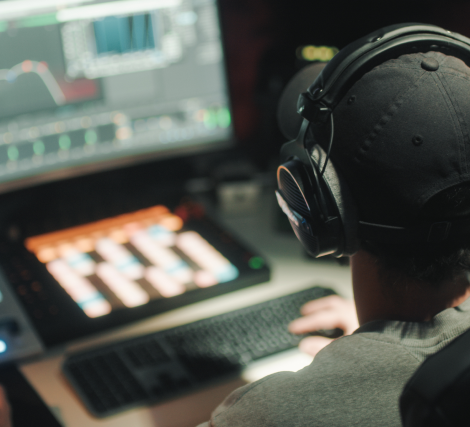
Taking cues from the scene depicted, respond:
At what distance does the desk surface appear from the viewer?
72cm

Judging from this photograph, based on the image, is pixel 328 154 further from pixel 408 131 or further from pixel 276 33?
pixel 276 33

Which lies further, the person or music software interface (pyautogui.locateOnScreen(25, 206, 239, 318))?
music software interface (pyautogui.locateOnScreen(25, 206, 239, 318))

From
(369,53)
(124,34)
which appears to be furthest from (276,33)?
(369,53)

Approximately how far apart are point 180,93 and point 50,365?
2.19 ft

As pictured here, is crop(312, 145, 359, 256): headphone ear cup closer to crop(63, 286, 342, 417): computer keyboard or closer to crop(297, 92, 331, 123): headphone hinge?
crop(297, 92, 331, 123): headphone hinge

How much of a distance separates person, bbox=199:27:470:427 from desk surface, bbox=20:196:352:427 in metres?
0.20

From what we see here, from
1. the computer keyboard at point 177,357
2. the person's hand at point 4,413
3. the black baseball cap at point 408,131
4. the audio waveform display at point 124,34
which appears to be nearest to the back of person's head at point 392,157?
the black baseball cap at point 408,131

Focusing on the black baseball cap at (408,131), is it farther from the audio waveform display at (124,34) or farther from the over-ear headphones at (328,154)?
the audio waveform display at (124,34)

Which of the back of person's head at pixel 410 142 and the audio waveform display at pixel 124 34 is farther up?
the audio waveform display at pixel 124 34

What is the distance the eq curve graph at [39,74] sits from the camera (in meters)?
1.07

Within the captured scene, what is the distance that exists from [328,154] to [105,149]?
77 centimetres

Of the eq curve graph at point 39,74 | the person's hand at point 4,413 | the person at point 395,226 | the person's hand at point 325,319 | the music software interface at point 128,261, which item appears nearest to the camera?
the person at point 395,226

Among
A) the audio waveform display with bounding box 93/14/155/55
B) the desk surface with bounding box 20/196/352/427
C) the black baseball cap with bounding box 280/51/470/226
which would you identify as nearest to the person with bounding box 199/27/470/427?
the black baseball cap with bounding box 280/51/470/226

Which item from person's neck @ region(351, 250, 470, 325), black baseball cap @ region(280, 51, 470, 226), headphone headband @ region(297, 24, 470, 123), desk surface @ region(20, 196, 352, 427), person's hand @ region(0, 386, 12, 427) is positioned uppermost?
headphone headband @ region(297, 24, 470, 123)
